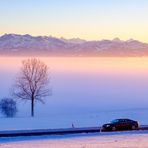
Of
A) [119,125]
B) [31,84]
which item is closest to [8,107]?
[31,84]

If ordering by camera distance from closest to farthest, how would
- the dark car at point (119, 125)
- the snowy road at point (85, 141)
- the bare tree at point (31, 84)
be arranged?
the snowy road at point (85, 141), the dark car at point (119, 125), the bare tree at point (31, 84)

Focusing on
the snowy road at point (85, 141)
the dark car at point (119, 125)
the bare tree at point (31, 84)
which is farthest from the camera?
the bare tree at point (31, 84)

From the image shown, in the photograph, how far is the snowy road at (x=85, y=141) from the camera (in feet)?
104

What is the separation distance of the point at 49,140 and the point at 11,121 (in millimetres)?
22034

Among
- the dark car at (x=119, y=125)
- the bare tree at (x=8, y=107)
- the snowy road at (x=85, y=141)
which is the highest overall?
the bare tree at (x=8, y=107)

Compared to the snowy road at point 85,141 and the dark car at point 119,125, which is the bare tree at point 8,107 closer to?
the dark car at point 119,125

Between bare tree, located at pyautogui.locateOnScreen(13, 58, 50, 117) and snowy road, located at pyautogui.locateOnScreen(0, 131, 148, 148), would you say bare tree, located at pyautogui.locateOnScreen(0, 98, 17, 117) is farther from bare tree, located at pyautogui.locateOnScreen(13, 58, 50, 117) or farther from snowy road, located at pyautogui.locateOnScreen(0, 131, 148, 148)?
snowy road, located at pyautogui.locateOnScreen(0, 131, 148, 148)

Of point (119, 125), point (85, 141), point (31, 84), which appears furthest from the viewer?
point (31, 84)

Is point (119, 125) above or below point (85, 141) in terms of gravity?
above

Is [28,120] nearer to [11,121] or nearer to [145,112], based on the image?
[11,121]

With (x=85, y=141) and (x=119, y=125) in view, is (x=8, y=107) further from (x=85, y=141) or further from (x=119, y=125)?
(x=85, y=141)

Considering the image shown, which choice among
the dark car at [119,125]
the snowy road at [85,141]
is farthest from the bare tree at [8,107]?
the snowy road at [85,141]

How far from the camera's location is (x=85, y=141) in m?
34.2

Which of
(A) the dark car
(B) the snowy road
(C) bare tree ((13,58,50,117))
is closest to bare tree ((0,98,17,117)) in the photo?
(C) bare tree ((13,58,50,117))
